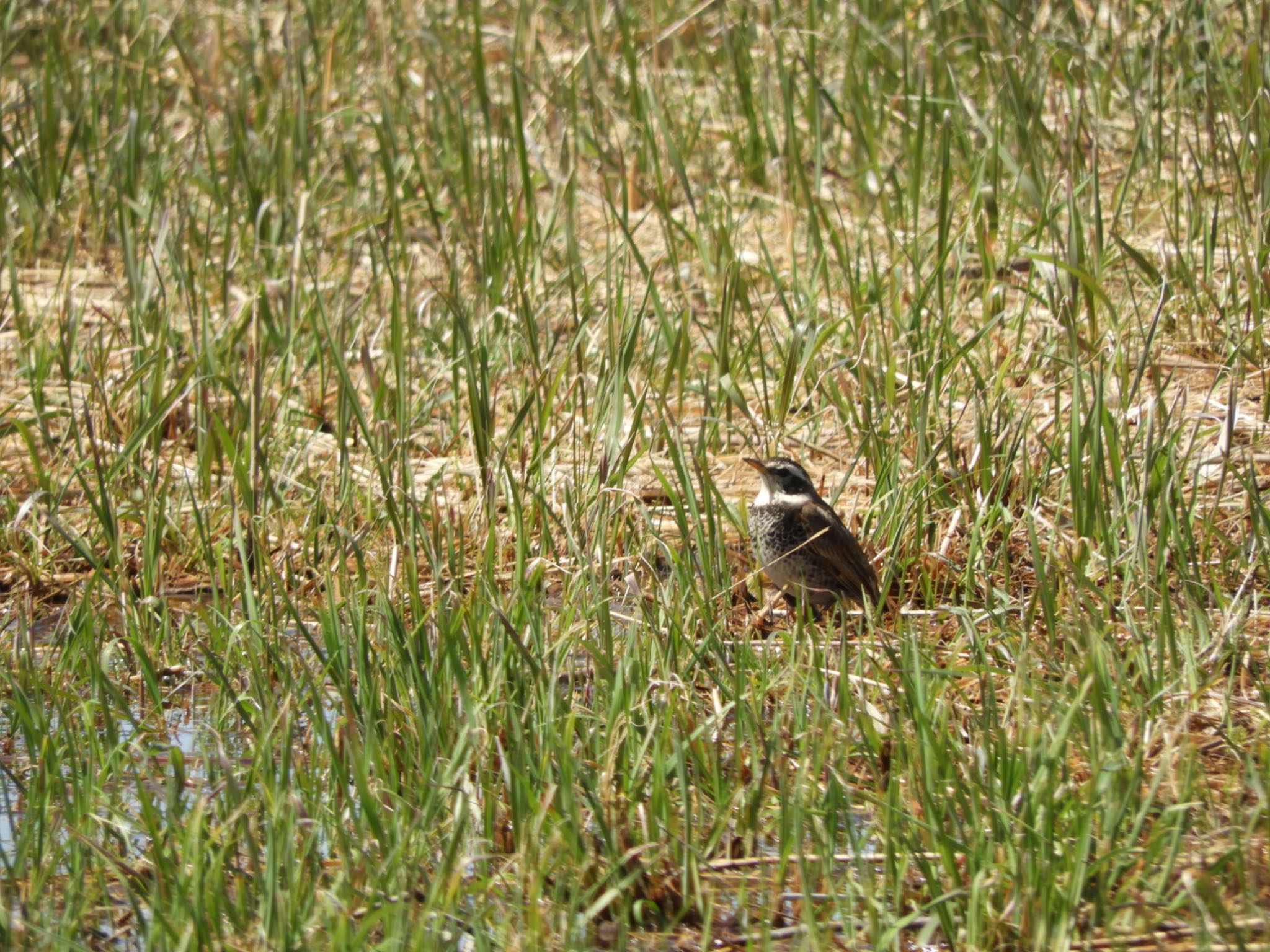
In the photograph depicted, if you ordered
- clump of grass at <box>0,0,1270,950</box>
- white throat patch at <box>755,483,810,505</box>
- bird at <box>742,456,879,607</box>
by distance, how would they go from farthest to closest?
1. white throat patch at <box>755,483,810,505</box>
2. bird at <box>742,456,879,607</box>
3. clump of grass at <box>0,0,1270,950</box>

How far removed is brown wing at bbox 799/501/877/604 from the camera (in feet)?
15.8

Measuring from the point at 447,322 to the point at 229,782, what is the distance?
360cm

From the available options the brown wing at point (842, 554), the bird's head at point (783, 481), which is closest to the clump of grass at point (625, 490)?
the brown wing at point (842, 554)

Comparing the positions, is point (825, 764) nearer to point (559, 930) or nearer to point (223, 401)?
point (559, 930)

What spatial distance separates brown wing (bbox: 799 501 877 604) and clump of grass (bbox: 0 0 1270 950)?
9cm

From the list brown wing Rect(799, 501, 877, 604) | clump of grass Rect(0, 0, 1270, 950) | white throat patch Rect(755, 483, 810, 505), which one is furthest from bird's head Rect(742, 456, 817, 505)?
clump of grass Rect(0, 0, 1270, 950)

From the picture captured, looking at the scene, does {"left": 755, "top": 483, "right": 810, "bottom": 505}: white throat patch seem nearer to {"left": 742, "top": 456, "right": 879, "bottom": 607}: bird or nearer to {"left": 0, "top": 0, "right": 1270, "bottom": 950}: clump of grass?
{"left": 742, "top": 456, "right": 879, "bottom": 607}: bird

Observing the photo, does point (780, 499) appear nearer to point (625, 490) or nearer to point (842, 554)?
point (842, 554)

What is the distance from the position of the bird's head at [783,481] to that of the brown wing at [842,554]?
3.9 inches

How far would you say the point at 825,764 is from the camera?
354 centimetres

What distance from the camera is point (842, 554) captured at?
4855 mm

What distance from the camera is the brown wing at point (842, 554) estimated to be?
4820 millimetres

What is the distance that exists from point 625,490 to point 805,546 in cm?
52

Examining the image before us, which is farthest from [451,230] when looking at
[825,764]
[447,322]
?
[825,764]
